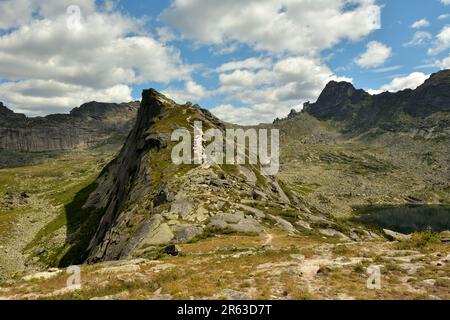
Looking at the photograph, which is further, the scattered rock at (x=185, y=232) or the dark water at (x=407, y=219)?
the dark water at (x=407, y=219)

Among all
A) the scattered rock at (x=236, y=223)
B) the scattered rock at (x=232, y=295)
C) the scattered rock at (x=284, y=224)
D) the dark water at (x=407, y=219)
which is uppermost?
the scattered rock at (x=232, y=295)

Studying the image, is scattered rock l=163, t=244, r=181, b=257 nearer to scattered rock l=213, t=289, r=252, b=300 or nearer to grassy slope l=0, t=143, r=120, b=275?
scattered rock l=213, t=289, r=252, b=300

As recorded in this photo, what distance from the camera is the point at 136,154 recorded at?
315 ft

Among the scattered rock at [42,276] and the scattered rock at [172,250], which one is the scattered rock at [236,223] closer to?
the scattered rock at [172,250]

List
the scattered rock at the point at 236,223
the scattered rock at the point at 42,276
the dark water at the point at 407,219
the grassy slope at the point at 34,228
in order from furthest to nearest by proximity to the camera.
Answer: the dark water at the point at 407,219
the grassy slope at the point at 34,228
the scattered rock at the point at 236,223
the scattered rock at the point at 42,276

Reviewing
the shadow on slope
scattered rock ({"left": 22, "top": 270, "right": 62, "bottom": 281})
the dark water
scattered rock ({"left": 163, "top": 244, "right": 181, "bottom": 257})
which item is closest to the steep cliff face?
the shadow on slope

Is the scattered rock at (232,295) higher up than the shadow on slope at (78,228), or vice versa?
the scattered rock at (232,295)

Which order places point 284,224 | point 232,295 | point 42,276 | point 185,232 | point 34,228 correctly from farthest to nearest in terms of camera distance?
Answer: point 34,228 → point 284,224 → point 185,232 → point 42,276 → point 232,295

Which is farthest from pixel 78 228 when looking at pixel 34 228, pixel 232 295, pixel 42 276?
pixel 232 295

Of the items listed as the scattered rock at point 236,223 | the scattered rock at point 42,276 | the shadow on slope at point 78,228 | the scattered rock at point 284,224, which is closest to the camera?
the scattered rock at point 42,276

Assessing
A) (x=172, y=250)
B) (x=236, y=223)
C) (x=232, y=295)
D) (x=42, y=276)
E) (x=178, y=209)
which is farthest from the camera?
(x=178, y=209)

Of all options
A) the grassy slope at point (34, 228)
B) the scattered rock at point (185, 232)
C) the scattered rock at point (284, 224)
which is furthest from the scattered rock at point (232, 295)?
the grassy slope at point (34, 228)

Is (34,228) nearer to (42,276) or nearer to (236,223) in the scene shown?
(236,223)
